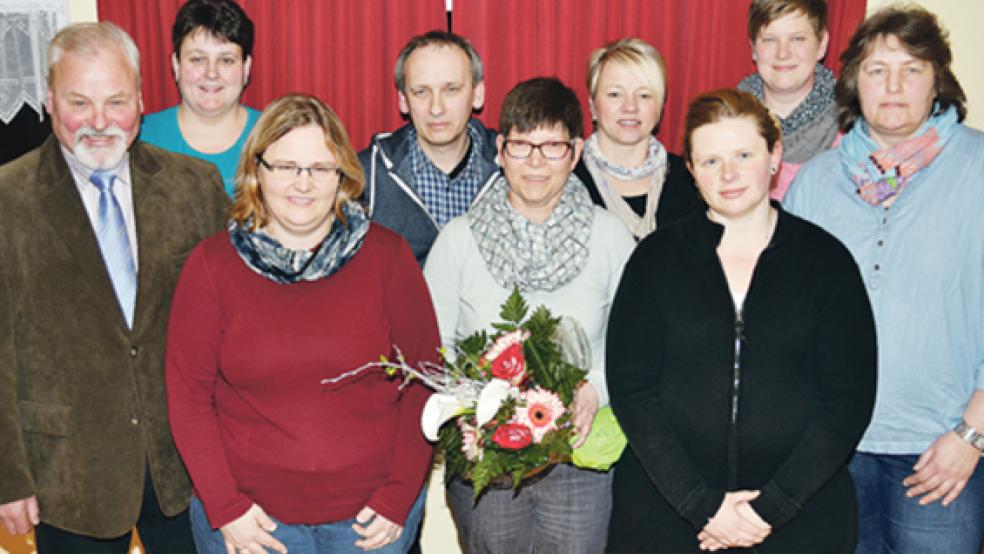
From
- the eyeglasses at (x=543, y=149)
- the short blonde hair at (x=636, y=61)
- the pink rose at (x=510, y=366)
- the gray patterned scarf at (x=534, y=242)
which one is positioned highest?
the short blonde hair at (x=636, y=61)

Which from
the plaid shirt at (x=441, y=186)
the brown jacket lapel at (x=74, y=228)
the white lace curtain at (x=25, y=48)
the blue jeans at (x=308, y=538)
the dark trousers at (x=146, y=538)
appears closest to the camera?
the blue jeans at (x=308, y=538)

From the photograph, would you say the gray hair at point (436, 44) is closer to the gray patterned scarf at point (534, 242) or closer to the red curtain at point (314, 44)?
the red curtain at point (314, 44)

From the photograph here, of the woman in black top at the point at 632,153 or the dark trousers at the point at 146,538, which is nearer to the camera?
the dark trousers at the point at 146,538

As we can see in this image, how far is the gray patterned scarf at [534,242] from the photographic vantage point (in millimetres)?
2646

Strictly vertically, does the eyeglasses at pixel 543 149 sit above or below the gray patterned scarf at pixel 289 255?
above

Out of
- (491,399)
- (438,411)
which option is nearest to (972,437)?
(491,399)

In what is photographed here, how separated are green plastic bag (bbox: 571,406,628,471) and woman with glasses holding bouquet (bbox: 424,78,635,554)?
0.21ft

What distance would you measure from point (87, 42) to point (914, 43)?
2523 millimetres

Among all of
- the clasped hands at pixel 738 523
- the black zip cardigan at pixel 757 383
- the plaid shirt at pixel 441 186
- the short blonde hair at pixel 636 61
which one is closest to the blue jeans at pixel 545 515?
the black zip cardigan at pixel 757 383

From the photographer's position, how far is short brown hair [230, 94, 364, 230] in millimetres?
2307

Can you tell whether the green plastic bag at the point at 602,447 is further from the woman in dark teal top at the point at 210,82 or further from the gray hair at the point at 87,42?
the gray hair at the point at 87,42

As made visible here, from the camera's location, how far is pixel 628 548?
8.14ft

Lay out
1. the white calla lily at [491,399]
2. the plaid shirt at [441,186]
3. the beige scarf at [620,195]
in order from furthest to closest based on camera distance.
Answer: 1. the plaid shirt at [441,186]
2. the beige scarf at [620,195]
3. the white calla lily at [491,399]

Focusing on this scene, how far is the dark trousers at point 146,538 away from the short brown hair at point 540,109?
1604mm
